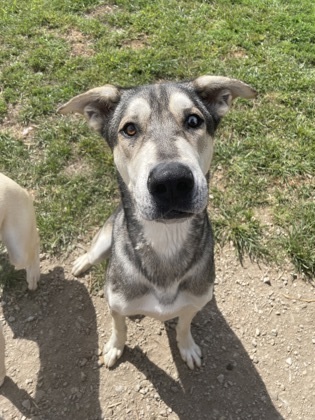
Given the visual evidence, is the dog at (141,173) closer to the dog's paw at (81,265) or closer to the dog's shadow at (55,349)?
the dog's shadow at (55,349)

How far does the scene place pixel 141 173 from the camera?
9.33 feet

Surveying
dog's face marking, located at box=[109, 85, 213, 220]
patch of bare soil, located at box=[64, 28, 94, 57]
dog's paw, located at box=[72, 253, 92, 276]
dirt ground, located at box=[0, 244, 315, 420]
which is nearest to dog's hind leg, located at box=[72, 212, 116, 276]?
dog's paw, located at box=[72, 253, 92, 276]

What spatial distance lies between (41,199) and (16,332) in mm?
1785

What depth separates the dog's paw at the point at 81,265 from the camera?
16.2 ft

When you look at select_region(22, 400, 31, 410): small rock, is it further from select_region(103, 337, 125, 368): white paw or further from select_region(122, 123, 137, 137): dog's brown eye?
select_region(122, 123, 137, 137): dog's brown eye

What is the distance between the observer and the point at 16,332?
4617mm

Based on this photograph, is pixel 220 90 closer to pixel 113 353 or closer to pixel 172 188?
pixel 172 188

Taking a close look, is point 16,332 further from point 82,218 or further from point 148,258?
point 148,258

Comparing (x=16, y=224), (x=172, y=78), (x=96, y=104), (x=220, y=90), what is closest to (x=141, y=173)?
(x=96, y=104)

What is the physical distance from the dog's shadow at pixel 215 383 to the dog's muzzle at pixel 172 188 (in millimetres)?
2323

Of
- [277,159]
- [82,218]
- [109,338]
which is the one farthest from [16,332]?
[277,159]

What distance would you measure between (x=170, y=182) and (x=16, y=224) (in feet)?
6.13

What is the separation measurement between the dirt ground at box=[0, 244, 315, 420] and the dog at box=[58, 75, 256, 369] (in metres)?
0.86

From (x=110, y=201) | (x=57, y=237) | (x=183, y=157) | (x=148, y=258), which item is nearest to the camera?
(x=183, y=157)
